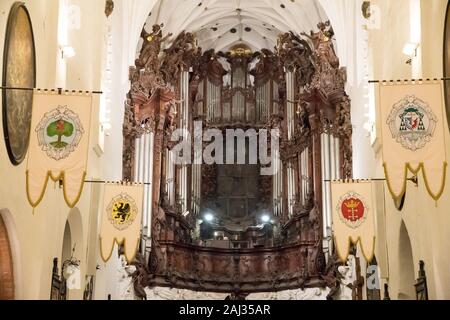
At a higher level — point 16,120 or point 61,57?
point 61,57

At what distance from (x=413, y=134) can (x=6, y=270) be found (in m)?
6.29

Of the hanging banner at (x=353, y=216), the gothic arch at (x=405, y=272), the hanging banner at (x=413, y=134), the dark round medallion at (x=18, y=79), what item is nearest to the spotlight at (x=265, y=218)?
the hanging banner at (x=353, y=216)

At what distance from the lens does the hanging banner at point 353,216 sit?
1614 centimetres

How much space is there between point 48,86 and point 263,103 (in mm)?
15879

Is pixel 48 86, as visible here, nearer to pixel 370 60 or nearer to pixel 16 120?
pixel 16 120

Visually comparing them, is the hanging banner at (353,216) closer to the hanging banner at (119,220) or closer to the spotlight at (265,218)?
the hanging banner at (119,220)

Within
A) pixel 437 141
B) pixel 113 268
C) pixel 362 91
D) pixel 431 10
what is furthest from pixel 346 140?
pixel 437 141

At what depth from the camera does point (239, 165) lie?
2880 cm

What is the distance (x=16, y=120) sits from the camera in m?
11.8

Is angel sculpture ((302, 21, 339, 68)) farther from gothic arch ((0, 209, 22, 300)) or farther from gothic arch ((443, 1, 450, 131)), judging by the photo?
gothic arch ((0, 209, 22, 300))

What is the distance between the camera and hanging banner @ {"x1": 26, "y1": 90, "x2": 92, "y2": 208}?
1177 centimetres

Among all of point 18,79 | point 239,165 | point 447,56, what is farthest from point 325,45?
point 18,79

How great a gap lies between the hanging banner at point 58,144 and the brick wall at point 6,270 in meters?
0.92

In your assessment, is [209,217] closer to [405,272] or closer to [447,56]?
[405,272]
